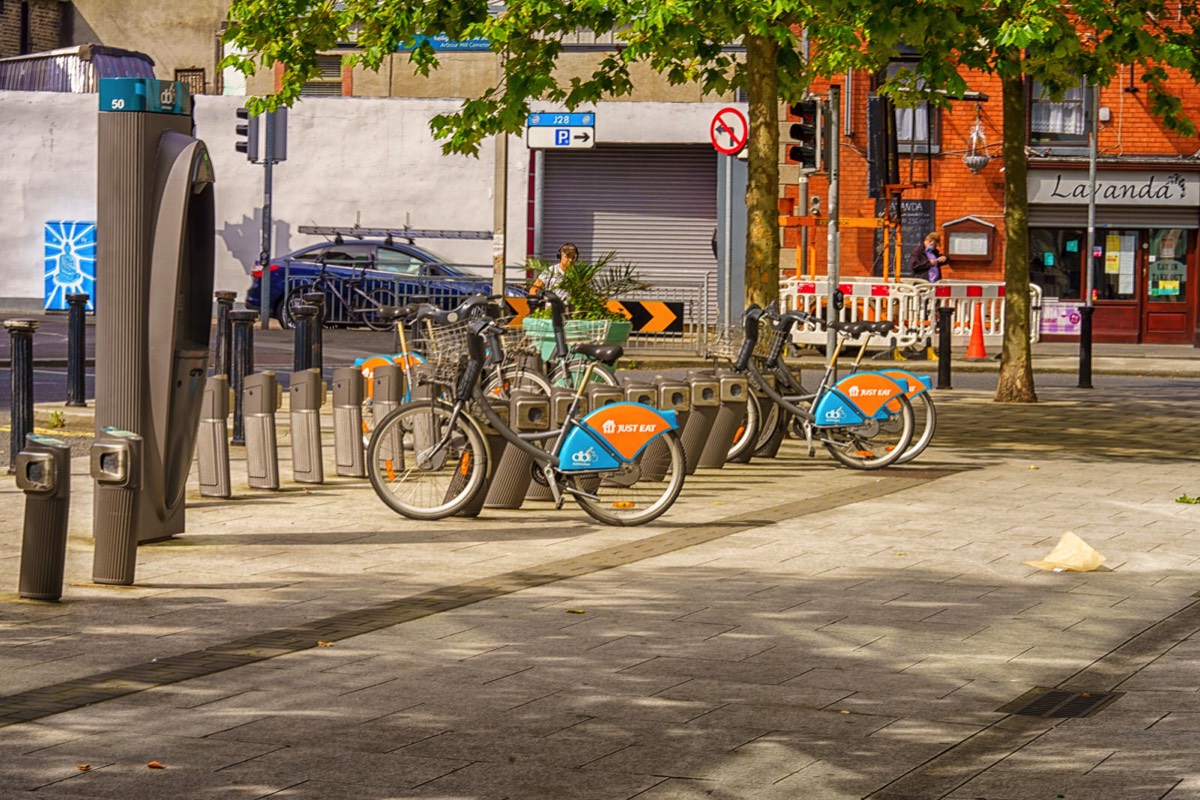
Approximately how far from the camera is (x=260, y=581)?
8.62m

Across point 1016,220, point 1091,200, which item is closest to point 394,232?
point 1091,200

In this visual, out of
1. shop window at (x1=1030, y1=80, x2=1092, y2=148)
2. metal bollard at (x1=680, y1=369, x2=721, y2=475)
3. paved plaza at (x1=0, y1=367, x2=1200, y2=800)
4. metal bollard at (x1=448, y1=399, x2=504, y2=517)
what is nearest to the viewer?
paved plaza at (x1=0, y1=367, x2=1200, y2=800)

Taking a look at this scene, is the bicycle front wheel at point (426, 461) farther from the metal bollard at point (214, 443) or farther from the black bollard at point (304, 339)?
the black bollard at point (304, 339)

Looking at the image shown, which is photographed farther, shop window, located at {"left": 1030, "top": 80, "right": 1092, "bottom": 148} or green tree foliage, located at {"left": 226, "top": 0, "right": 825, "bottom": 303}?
shop window, located at {"left": 1030, "top": 80, "right": 1092, "bottom": 148}

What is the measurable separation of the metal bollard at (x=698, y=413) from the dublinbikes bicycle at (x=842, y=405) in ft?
1.70

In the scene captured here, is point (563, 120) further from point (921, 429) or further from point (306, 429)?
point (306, 429)

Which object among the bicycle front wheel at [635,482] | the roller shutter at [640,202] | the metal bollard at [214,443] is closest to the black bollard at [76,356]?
the metal bollard at [214,443]

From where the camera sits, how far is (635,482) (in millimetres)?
10688

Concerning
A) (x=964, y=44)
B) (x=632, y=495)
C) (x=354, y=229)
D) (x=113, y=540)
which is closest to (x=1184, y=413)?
(x=964, y=44)

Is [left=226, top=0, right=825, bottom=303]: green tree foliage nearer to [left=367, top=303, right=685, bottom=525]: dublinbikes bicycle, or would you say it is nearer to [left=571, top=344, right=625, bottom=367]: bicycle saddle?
[left=571, top=344, right=625, bottom=367]: bicycle saddle

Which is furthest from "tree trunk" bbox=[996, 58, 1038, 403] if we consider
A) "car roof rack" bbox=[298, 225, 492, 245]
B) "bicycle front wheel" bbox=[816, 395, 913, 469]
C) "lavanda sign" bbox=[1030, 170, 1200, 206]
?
"car roof rack" bbox=[298, 225, 492, 245]

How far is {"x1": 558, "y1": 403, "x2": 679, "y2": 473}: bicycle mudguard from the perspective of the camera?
10352mm

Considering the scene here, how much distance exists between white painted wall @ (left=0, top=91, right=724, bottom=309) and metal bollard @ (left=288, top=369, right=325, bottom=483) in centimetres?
2297

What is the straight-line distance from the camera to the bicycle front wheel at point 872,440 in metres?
13.3
